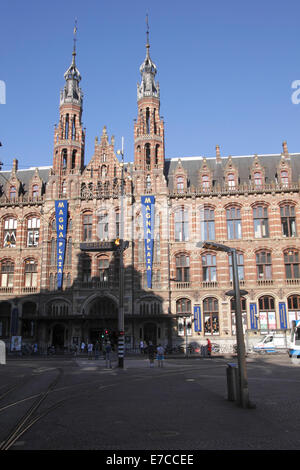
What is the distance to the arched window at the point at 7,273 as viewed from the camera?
45.2m

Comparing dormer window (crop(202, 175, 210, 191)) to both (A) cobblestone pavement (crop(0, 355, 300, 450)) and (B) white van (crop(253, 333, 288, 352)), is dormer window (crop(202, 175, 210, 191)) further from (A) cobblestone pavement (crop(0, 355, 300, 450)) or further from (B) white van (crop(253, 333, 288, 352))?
(A) cobblestone pavement (crop(0, 355, 300, 450))

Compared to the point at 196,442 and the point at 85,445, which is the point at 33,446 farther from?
the point at 196,442

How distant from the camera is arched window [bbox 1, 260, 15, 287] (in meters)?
45.2

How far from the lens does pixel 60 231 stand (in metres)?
44.4

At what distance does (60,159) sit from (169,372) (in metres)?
31.3

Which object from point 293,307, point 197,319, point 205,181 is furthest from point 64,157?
point 293,307

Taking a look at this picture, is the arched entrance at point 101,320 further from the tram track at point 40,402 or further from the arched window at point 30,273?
the tram track at point 40,402

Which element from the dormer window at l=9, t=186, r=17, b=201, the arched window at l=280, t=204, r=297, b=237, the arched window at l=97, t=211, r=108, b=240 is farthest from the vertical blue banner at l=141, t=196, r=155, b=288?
the dormer window at l=9, t=186, r=17, b=201

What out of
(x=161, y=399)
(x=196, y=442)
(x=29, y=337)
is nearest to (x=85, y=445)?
(x=196, y=442)

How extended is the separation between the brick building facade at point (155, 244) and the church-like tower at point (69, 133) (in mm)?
146

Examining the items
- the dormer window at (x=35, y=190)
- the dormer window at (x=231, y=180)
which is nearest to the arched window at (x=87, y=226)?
the dormer window at (x=35, y=190)

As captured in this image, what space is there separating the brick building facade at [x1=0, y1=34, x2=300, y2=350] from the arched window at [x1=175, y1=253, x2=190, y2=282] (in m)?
0.11

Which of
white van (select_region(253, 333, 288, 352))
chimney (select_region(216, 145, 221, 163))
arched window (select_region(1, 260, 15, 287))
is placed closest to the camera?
white van (select_region(253, 333, 288, 352))

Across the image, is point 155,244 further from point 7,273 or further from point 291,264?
point 7,273
